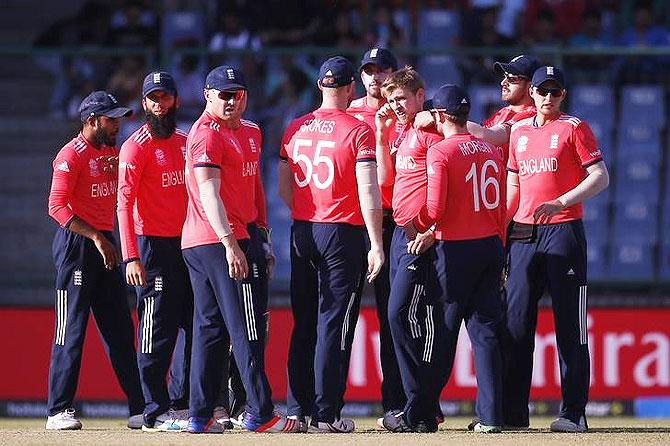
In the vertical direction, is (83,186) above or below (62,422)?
above

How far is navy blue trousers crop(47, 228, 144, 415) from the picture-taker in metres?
10.1

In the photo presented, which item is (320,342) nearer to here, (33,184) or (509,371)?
(509,371)

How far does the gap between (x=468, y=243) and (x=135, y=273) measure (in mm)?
2066

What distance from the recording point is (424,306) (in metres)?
9.53

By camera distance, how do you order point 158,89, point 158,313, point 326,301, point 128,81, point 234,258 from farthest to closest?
point 128,81 < point 158,313 < point 158,89 < point 326,301 < point 234,258

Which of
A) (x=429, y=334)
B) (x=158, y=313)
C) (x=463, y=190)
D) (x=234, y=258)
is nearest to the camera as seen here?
(x=234, y=258)

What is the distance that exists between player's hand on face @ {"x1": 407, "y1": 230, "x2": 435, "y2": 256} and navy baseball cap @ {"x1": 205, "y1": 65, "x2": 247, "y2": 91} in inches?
54.6

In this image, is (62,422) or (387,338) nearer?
(387,338)

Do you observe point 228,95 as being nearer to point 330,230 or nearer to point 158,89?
point 158,89

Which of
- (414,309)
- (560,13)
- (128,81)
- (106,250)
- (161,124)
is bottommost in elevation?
(414,309)

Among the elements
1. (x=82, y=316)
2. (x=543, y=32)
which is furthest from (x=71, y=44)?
(x=82, y=316)

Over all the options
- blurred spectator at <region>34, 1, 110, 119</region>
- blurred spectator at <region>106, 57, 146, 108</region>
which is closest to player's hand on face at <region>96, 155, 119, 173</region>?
blurred spectator at <region>106, 57, 146, 108</region>

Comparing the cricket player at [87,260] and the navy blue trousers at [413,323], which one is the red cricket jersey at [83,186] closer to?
the cricket player at [87,260]

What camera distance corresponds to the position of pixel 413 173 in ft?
31.2
